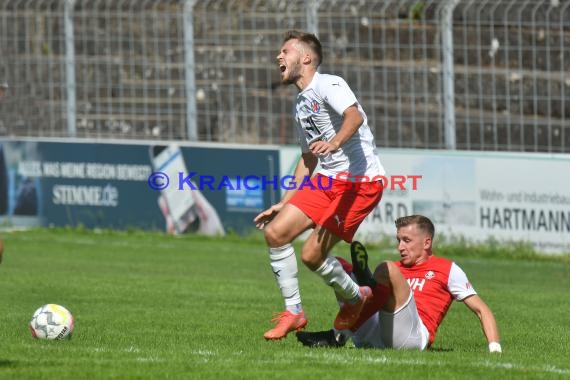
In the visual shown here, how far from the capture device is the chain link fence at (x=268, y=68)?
1736 cm

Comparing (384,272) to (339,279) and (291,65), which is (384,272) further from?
(291,65)

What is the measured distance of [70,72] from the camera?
21.1 meters

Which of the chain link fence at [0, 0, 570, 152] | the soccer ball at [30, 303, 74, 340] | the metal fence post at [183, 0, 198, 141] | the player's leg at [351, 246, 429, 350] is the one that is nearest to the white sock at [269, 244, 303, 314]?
the player's leg at [351, 246, 429, 350]

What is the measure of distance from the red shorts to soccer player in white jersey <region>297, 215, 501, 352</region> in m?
0.28

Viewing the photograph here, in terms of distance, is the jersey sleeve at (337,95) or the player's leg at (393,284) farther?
the jersey sleeve at (337,95)

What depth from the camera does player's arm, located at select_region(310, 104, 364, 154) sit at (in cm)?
835

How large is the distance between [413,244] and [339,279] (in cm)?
52

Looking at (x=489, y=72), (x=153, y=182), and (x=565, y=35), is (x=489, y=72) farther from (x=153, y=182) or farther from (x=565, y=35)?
(x=153, y=182)

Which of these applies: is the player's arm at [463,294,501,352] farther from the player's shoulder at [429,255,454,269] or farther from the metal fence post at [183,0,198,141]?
the metal fence post at [183,0,198,141]

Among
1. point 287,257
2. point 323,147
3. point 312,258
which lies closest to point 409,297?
point 312,258

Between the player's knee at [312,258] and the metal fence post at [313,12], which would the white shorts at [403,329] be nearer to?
the player's knee at [312,258]

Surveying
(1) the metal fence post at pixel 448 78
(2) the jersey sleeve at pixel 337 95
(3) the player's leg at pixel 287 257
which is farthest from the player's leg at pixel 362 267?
(1) the metal fence post at pixel 448 78

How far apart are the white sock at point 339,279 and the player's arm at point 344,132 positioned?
0.80 metres

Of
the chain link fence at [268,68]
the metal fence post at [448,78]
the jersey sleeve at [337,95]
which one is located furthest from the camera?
the metal fence post at [448,78]
